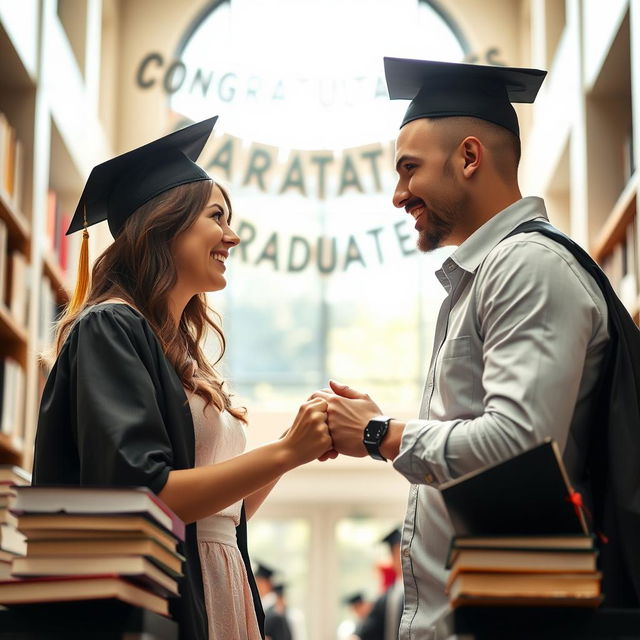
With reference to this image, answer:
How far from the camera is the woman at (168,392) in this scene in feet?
6.11

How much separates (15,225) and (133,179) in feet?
8.68

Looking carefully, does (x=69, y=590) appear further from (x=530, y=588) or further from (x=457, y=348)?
(x=457, y=348)

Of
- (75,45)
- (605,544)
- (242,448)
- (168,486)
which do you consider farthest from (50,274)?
(605,544)

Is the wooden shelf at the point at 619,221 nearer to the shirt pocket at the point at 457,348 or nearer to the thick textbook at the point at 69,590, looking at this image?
the shirt pocket at the point at 457,348

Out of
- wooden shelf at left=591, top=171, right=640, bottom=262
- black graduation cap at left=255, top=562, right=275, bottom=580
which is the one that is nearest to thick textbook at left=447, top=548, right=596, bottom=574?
wooden shelf at left=591, top=171, right=640, bottom=262

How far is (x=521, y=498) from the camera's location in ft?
4.66

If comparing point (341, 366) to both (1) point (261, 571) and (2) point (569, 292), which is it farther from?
(2) point (569, 292)

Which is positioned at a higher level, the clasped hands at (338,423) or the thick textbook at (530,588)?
the clasped hands at (338,423)

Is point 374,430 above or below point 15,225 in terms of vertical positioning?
below

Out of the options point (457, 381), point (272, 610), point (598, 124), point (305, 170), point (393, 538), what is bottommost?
point (272, 610)

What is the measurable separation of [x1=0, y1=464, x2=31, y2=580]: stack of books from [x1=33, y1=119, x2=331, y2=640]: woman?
54mm

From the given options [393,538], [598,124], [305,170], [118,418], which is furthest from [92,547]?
[305,170]

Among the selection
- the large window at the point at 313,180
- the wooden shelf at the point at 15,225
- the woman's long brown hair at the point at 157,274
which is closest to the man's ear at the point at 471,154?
the woman's long brown hair at the point at 157,274

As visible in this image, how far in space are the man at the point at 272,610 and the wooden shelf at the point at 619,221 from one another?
152 inches
